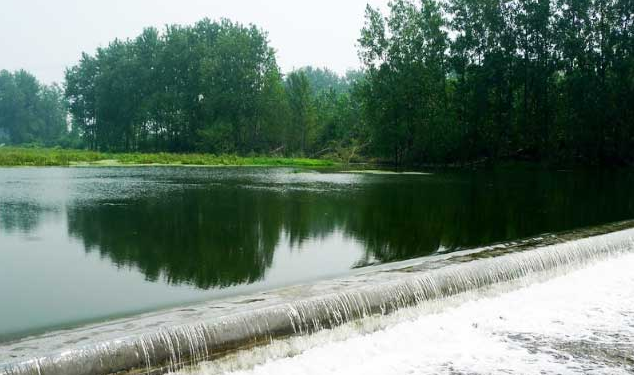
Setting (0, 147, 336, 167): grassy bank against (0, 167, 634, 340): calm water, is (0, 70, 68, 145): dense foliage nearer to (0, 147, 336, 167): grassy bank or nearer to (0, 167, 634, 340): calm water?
(0, 147, 336, 167): grassy bank

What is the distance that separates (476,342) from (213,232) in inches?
256

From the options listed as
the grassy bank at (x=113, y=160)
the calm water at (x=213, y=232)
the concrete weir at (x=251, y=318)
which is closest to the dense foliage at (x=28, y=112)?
the grassy bank at (x=113, y=160)

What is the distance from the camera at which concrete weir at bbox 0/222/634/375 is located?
4.35 m

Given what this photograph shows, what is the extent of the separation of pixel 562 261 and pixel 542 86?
106 ft

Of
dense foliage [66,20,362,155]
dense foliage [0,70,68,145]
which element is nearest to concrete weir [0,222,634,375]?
dense foliage [66,20,362,155]

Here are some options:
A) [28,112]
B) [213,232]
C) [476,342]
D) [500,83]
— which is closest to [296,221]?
[213,232]

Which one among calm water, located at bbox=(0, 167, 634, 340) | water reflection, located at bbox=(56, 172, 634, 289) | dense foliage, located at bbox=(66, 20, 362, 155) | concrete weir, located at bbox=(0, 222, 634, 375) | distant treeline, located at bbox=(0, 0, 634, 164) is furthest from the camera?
dense foliage, located at bbox=(66, 20, 362, 155)

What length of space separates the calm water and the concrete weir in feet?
3.09

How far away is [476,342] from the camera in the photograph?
5730 mm

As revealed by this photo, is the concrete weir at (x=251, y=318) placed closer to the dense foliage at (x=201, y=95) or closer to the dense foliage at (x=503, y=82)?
the dense foliage at (x=503, y=82)

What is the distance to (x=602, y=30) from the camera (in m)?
35.9

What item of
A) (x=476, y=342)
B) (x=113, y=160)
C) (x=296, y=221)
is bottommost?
(x=476, y=342)

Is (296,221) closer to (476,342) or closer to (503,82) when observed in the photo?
(476,342)

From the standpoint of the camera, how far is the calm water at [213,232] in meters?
6.84
